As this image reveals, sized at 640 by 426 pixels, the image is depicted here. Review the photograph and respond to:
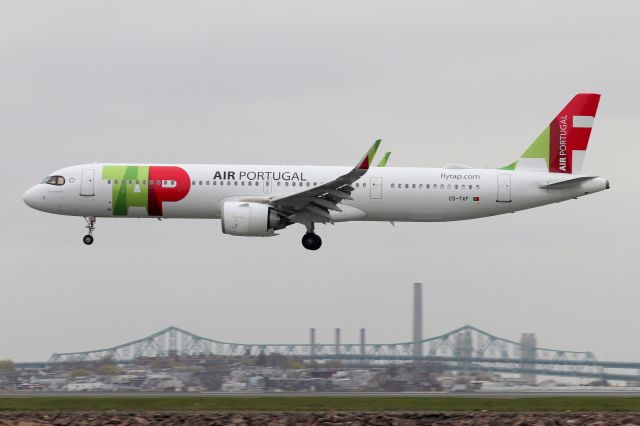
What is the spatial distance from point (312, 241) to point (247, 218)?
14.6 ft

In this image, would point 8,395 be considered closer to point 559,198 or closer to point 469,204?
point 469,204

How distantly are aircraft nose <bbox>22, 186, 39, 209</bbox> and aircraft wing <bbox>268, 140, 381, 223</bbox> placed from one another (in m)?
11.9

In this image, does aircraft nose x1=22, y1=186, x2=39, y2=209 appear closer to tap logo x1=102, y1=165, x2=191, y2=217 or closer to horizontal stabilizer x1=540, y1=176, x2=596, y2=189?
tap logo x1=102, y1=165, x2=191, y2=217

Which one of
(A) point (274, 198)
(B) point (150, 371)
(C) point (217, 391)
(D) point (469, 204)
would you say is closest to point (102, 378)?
(B) point (150, 371)

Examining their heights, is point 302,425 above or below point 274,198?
below

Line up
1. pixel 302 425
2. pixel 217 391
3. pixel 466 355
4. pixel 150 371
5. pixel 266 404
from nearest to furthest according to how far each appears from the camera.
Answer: pixel 302 425 → pixel 266 404 → pixel 217 391 → pixel 150 371 → pixel 466 355

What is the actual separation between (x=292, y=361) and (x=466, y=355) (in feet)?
38.1

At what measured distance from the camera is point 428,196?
5997 centimetres

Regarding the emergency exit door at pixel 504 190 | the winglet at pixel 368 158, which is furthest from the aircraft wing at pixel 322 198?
the emergency exit door at pixel 504 190

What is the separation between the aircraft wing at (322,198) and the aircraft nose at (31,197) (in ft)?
39.1

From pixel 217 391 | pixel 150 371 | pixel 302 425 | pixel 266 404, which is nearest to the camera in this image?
pixel 302 425

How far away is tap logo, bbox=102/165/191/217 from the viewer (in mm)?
58500

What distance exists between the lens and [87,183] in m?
59.1

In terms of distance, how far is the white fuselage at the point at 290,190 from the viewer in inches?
2313
